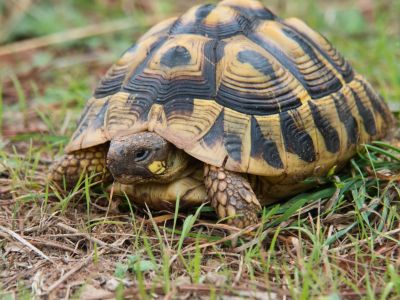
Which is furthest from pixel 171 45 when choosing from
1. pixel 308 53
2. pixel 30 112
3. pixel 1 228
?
pixel 30 112

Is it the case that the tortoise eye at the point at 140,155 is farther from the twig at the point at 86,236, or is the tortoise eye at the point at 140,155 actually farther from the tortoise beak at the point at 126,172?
the twig at the point at 86,236

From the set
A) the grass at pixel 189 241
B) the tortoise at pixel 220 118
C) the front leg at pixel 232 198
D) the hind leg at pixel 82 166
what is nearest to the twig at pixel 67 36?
the grass at pixel 189 241

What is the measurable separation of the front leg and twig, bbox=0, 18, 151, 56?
3695 millimetres

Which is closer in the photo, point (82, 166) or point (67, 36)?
point (82, 166)

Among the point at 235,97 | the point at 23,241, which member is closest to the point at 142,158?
the point at 235,97

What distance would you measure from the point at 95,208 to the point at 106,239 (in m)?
0.35

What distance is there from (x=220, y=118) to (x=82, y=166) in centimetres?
82

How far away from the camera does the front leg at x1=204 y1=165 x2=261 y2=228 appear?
9.14 ft

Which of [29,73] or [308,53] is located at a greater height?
[308,53]

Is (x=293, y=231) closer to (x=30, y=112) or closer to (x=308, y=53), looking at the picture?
(x=308, y=53)

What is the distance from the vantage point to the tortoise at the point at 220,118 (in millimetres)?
2844

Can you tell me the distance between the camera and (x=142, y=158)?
9.32 feet

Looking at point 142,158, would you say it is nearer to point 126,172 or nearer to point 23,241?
point 126,172

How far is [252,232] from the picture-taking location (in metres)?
2.74
